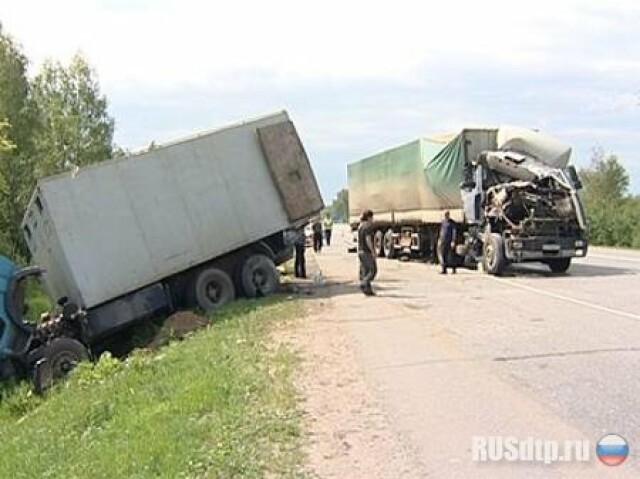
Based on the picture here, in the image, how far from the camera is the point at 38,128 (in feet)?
156

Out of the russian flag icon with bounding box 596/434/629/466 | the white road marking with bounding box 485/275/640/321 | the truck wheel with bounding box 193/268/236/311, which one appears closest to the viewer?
the russian flag icon with bounding box 596/434/629/466

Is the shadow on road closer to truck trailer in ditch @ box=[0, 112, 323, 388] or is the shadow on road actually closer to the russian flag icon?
truck trailer in ditch @ box=[0, 112, 323, 388]

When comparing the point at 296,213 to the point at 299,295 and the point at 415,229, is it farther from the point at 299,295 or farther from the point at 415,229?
the point at 415,229

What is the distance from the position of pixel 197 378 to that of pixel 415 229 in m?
20.4

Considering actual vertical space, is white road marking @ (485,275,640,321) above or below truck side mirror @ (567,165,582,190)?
below

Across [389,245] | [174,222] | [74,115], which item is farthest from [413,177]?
[74,115]

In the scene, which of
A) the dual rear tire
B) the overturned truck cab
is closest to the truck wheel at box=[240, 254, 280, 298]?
the dual rear tire

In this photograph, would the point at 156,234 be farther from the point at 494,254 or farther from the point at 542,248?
the point at 542,248

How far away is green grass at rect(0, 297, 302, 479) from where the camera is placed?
702cm

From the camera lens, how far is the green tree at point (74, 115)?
56.8m

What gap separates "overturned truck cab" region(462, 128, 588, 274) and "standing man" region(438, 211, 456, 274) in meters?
0.79

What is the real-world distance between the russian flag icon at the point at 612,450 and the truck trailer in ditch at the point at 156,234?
11.4 m

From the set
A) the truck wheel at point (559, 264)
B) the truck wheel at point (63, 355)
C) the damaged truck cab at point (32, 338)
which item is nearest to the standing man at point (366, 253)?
the damaged truck cab at point (32, 338)

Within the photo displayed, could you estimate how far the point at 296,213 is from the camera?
67.1ft
